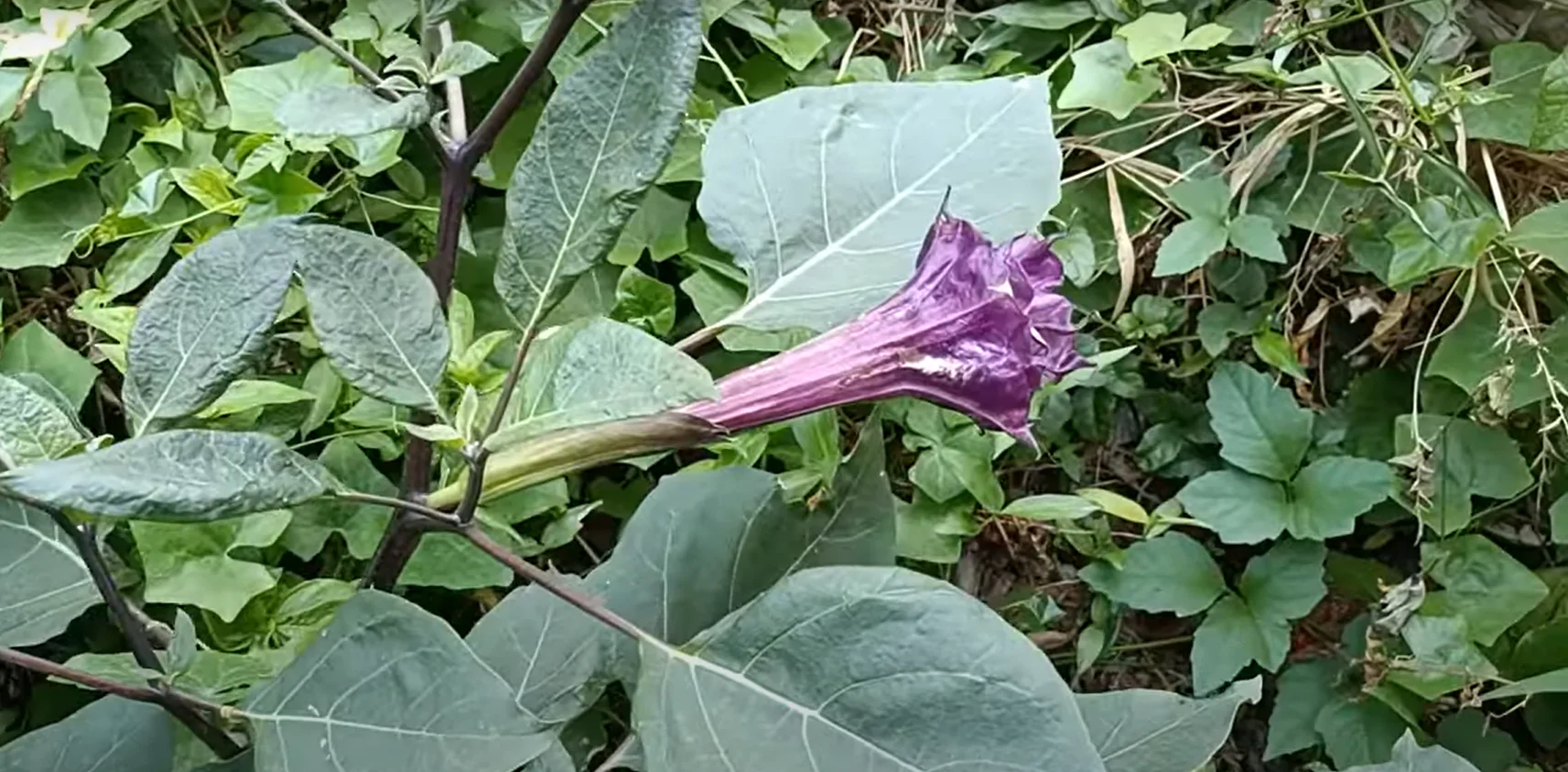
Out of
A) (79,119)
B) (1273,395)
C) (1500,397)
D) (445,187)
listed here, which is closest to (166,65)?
(79,119)

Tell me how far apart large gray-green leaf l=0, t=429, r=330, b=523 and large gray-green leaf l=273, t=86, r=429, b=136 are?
0.32 ft

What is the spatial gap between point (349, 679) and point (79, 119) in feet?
1.66

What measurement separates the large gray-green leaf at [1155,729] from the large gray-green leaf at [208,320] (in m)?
0.37

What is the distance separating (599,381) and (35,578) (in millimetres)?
249

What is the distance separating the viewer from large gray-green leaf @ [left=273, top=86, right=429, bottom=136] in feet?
1.39

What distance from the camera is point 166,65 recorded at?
87 cm

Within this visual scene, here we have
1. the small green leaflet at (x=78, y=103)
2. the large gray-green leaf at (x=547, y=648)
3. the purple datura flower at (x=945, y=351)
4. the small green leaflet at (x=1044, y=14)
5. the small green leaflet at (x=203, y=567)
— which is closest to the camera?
the purple datura flower at (x=945, y=351)

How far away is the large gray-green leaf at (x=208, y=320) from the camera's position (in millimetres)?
441

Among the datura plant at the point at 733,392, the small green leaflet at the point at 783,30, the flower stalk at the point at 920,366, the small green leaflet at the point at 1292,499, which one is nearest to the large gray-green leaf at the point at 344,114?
the datura plant at the point at 733,392

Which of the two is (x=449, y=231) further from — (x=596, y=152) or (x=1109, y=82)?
(x=1109, y=82)

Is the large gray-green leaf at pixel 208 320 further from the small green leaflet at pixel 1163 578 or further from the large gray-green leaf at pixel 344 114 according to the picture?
the small green leaflet at pixel 1163 578

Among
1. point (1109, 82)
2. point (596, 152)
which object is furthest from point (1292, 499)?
point (596, 152)

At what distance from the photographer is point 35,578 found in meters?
0.50

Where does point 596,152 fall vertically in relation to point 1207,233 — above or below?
above
